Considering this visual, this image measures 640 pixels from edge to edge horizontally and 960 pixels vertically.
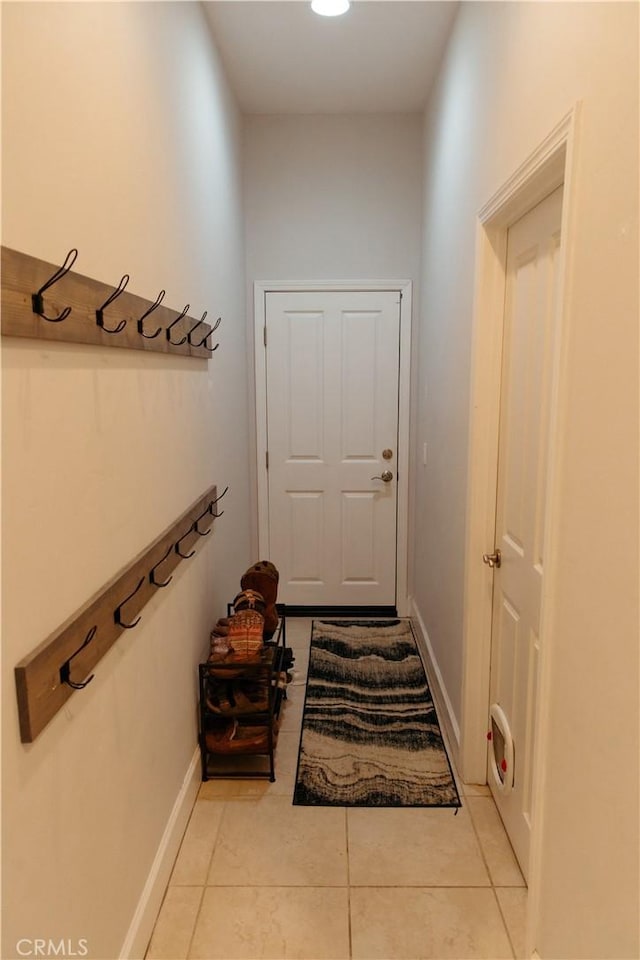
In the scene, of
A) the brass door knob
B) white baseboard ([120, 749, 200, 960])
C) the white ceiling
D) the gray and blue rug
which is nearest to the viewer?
white baseboard ([120, 749, 200, 960])

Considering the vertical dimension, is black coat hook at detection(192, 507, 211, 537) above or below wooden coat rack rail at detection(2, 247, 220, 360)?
below

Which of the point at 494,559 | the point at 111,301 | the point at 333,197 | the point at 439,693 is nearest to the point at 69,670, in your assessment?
the point at 111,301

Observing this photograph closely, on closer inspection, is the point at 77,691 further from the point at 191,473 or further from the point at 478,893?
the point at 478,893

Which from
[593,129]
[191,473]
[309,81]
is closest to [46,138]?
[593,129]

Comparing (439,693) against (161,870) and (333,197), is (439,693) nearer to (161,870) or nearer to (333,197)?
(161,870)

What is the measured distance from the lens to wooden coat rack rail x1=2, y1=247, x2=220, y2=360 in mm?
1031

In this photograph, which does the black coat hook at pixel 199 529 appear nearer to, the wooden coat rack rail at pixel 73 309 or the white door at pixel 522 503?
the wooden coat rack rail at pixel 73 309

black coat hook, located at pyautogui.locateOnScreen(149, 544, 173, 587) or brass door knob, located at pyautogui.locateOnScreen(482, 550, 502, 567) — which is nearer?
black coat hook, located at pyautogui.locateOnScreen(149, 544, 173, 587)

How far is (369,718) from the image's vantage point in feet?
9.46

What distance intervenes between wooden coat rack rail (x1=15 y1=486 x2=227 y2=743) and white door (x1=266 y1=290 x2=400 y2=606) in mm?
1953

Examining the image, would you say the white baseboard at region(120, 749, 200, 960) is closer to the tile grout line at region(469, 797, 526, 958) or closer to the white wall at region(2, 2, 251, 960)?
the white wall at region(2, 2, 251, 960)

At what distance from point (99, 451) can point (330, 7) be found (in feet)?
7.06

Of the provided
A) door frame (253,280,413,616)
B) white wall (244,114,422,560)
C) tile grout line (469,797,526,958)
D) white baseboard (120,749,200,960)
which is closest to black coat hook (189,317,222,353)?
door frame (253,280,413,616)

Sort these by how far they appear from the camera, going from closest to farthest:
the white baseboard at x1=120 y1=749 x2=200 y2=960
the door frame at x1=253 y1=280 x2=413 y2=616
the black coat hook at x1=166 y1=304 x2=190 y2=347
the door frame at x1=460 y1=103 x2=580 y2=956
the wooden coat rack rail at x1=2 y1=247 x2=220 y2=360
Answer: the wooden coat rack rail at x1=2 y1=247 x2=220 y2=360
the door frame at x1=460 y1=103 x2=580 y2=956
the white baseboard at x1=120 y1=749 x2=200 y2=960
the black coat hook at x1=166 y1=304 x2=190 y2=347
the door frame at x1=253 y1=280 x2=413 y2=616
